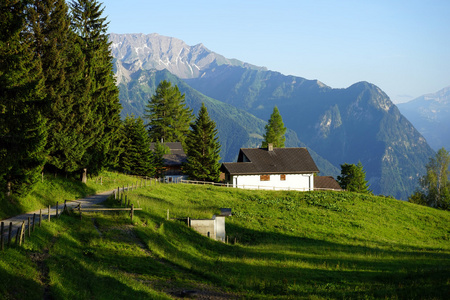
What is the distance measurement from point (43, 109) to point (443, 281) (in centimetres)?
2406

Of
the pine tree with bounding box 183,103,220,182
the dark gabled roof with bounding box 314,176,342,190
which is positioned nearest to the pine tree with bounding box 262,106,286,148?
the dark gabled roof with bounding box 314,176,342,190

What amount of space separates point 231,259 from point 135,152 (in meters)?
43.6

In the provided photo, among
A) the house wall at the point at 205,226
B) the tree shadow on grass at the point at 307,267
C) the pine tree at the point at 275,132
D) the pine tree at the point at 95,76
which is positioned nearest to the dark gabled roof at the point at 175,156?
the pine tree at the point at 275,132

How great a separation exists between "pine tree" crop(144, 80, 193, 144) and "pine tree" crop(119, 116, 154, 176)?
32.3m

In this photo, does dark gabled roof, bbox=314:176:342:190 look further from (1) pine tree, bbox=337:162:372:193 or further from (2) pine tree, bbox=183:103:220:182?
(2) pine tree, bbox=183:103:220:182

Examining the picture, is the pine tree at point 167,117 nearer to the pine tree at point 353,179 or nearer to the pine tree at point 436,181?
the pine tree at point 353,179

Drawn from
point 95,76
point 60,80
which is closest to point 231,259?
point 60,80

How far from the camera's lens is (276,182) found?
64.4 m

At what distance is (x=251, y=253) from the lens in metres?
27.4

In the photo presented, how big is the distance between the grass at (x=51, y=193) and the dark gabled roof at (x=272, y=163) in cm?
1996

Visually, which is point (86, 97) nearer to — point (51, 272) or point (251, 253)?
point (251, 253)

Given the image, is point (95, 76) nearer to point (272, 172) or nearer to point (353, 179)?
point (272, 172)

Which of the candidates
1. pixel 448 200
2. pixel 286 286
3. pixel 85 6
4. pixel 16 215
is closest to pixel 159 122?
pixel 85 6

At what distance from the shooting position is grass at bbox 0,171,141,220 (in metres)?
28.1
